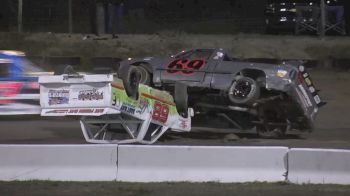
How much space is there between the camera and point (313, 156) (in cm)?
901

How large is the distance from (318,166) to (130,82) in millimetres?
4269

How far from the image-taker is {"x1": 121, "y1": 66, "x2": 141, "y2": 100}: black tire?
11.8 meters

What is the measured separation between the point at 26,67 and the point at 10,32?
39.7ft

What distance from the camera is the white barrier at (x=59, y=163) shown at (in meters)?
9.27

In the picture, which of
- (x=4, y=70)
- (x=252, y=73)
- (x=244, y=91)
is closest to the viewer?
(x=244, y=91)

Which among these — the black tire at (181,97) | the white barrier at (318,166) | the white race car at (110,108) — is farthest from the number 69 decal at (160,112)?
the white barrier at (318,166)

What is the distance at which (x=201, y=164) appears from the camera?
9164 mm

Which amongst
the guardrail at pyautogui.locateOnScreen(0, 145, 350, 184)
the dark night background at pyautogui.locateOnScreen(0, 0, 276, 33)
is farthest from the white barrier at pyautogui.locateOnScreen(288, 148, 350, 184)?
the dark night background at pyautogui.locateOnScreen(0, 0, 276, 33)

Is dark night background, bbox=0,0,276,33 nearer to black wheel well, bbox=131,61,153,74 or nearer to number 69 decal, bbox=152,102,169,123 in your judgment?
black wheel well, bbox=131,61,153,74

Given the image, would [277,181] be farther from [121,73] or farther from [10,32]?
[10,32]

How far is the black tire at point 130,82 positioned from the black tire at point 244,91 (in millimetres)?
2334

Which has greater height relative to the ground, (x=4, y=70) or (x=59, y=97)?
(x=4, y=70)

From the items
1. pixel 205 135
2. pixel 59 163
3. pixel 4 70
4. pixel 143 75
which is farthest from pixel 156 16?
pixel 59 163

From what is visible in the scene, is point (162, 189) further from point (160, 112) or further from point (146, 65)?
point (146, 65)
